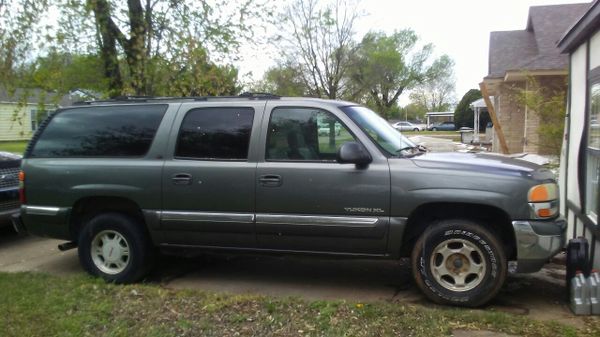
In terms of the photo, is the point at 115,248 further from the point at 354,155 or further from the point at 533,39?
the point at 533,39

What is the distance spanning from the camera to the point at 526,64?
15.7m

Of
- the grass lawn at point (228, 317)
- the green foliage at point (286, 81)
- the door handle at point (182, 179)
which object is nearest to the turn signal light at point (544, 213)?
the grass lawn at point (228, 317)

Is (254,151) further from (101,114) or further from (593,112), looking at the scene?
(593,112)


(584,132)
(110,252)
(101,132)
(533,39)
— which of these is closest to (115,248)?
(110,252)

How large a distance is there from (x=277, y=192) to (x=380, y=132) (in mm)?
1180

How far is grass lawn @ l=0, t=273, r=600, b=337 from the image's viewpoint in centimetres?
403

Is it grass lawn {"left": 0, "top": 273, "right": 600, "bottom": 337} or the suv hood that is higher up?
the suv hood

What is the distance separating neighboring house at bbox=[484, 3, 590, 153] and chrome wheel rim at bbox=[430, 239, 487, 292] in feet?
37.9

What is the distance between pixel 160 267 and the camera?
621 cm

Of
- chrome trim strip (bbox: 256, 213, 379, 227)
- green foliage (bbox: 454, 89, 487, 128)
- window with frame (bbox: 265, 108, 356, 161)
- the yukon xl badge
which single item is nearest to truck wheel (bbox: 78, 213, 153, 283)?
chrome trim strip (bbox: 256, 213, 379, 227)

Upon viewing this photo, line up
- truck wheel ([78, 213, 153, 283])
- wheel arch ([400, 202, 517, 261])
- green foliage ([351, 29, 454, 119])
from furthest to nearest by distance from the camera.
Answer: green foliage ([351, 29, 454, 119]) → truck wheel ([78, 213, 153, 283]) → wheel arch ([400, 202, 517, 261])

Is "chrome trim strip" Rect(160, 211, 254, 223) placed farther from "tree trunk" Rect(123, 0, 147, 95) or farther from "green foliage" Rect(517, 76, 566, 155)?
"green foliage" Rect(517, 76, 566, 155)

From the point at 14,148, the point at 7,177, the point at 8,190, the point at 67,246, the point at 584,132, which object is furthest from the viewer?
the point at 14,148

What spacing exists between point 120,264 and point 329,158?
250 centimetres
